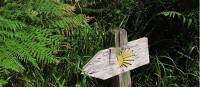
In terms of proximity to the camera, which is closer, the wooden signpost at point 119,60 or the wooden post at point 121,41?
the wooden signpost at point 119,60

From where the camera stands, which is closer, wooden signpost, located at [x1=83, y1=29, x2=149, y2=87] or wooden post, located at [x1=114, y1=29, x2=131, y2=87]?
wooden signpost, located at [x1=83, y1=29, x2=149, y2=87]

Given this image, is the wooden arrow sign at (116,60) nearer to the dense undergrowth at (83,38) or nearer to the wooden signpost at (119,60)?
the wooden signpost at (119,60)

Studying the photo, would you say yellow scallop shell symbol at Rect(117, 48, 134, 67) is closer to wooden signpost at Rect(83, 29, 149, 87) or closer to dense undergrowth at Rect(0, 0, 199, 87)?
wooden signpost at Rect(83, 29, 149, 87)

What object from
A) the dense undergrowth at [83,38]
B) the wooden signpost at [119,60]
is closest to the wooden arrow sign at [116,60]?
the wooden signpost at [119,60]

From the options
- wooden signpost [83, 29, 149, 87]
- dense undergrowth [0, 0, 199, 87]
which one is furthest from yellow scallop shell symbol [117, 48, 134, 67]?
dense undergrowth [0, 0, 199, 87]

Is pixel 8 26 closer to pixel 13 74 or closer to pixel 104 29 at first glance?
pixel 13 74

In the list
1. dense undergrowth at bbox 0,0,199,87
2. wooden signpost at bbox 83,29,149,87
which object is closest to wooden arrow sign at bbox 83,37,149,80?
wooden signpost at bbox 83,29,149,87

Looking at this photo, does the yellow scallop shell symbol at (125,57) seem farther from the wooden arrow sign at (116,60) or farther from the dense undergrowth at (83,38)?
the dense undergrowth at (83,38)

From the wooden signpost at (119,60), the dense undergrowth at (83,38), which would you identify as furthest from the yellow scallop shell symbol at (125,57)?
the dense undergrowth at (83,38)

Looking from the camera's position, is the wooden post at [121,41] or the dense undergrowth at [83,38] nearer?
the dense undergrowth at [83,38]
